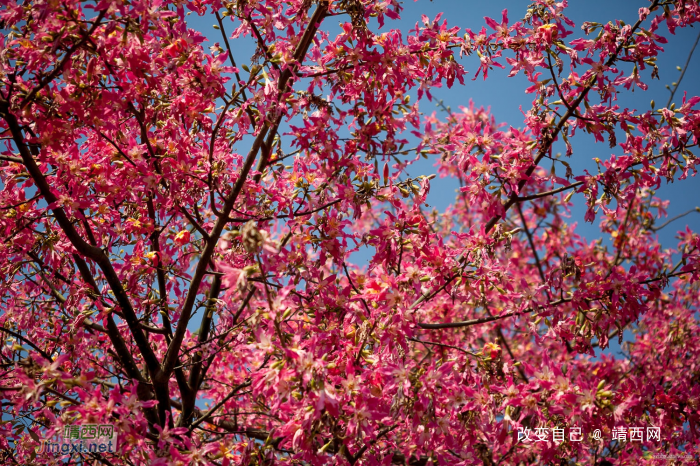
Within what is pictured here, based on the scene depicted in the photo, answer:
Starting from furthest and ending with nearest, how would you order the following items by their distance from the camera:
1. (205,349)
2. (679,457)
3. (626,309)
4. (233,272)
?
(679,457) → (205,349) → (626,309) → (233,272)

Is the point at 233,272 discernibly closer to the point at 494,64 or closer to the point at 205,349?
the point at 205,349

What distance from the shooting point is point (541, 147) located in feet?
8.89

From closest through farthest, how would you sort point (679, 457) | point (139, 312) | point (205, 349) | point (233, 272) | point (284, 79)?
point (233, 272)
point (284, 79)
point (205, 349)
point (139, 312)
point (679, 457)

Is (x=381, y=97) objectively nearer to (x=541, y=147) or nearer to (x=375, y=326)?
(x=541, y=147)

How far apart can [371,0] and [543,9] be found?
0.96m

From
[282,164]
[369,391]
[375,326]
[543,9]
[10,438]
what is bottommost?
[10,438]

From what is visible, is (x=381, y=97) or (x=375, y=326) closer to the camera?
(x=375, y=326)

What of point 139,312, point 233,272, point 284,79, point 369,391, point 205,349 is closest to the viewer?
point 233,272

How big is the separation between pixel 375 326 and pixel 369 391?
308 mm

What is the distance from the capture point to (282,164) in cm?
288

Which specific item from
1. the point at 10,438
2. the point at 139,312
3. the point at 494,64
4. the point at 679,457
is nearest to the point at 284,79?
the point at 494,64

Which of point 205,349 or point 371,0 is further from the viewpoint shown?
point 205,349

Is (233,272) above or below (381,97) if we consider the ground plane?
below

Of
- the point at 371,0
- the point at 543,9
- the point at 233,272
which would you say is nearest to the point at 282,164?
the point at 371,0
